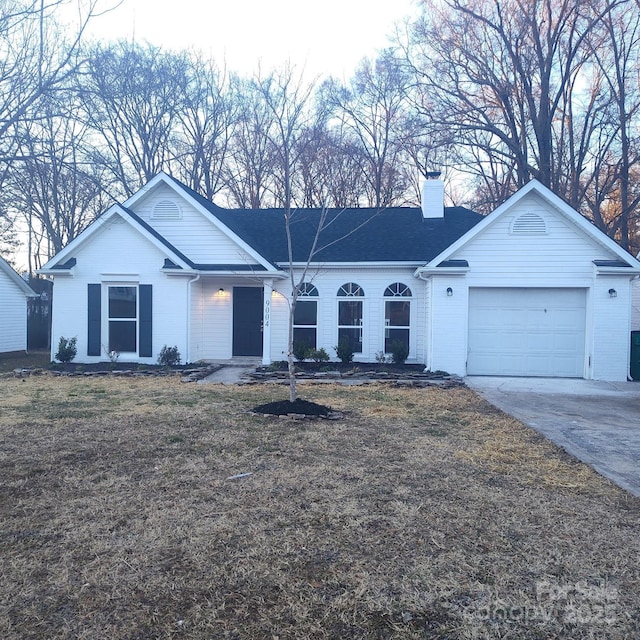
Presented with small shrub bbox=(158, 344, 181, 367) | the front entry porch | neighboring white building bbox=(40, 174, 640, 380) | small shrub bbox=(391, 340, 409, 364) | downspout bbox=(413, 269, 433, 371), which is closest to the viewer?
neighboring white building bbox=(40, 174, 640, 380)

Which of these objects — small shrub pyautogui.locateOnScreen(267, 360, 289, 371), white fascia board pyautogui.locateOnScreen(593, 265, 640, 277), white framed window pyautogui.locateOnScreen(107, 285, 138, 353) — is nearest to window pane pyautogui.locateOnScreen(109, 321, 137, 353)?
white framed window pyautogui.locateOnScreen(107, 285, 138, 353)

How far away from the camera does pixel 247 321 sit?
655 inches

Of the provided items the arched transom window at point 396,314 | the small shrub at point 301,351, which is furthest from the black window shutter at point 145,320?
the arched transom window at point 396,314

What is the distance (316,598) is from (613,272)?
1236 cm

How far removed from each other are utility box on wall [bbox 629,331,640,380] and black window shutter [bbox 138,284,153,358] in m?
12.6

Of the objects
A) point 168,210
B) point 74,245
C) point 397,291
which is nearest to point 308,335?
point 397,291

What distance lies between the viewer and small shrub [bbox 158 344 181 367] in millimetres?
14645

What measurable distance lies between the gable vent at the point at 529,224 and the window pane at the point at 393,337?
424 cm

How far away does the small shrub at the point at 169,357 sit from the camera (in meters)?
14.6

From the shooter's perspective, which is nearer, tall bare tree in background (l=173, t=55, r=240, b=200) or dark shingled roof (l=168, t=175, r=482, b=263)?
dark shingled roof (l=168, t=175, r=482, b=263)

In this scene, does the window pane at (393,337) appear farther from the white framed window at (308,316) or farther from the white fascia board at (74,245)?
the white fascia board at (74,245)

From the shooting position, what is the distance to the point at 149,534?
13.4ft

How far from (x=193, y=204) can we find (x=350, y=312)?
552 centimetres

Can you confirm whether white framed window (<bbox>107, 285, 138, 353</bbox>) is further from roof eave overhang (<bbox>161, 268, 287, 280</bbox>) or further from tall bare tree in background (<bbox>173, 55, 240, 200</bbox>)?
tall bare tree in background (<bbox>173, 55, 240, 200</bbox>)
